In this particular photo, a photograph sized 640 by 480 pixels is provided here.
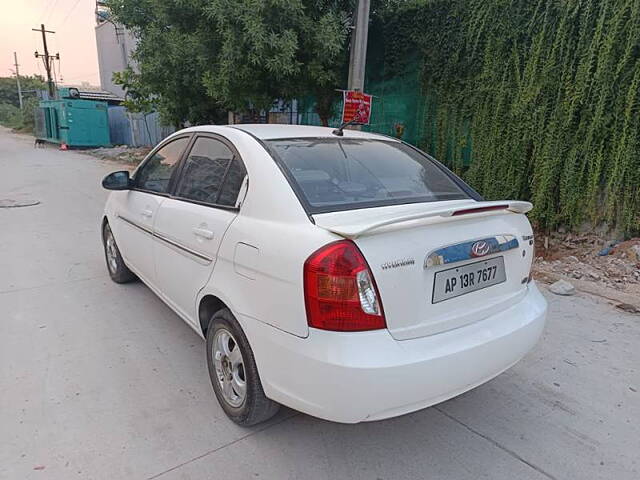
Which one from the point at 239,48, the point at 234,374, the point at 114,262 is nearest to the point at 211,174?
the point at 234,374

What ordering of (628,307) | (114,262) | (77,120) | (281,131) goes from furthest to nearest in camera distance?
(77,120) → (114,262) → (628,307) → (281,131)

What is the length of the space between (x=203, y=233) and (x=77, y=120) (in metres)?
22.1

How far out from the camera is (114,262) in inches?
169

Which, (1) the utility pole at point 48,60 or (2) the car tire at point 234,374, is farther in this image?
(1) the utility pole at point 48,60

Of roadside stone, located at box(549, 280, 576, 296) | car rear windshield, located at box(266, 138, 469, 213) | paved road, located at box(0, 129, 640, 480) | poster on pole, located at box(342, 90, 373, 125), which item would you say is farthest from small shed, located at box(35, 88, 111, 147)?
roadside stone, located at box(549, 280, 576, 296)

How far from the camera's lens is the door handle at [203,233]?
2.36m

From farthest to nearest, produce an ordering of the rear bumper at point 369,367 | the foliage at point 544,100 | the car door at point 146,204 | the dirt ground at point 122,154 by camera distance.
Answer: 1. the dirt ground at point 122,154
2. the foliage at point 544,100
3. the car door at point 146,204
4. the rear bumper at point 369,367

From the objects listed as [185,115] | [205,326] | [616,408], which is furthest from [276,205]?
[185,115]

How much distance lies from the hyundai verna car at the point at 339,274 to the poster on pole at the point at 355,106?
363 centimetres

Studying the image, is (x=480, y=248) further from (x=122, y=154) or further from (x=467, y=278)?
(x=122, y=154)

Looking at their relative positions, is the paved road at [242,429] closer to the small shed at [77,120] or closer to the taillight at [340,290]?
the taillight at [340,290]

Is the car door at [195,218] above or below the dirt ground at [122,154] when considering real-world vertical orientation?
above

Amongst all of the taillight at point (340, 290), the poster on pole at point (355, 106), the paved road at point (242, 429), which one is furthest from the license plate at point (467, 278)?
the poster on pole at point (355, 106)

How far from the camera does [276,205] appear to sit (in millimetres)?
2055
